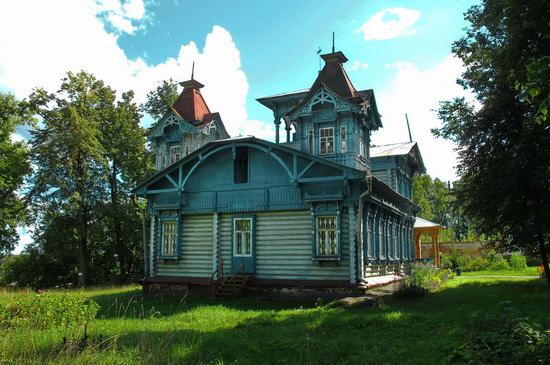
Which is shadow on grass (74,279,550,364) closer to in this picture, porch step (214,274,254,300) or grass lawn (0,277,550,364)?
grass lawn (0,277,550,364)

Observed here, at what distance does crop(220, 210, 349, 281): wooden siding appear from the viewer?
18666 millimetres

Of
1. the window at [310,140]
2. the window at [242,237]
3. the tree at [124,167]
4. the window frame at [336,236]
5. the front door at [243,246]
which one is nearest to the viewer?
the window frame at [336,236]

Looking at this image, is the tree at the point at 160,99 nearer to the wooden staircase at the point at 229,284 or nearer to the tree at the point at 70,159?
the tree at the point at 70,159

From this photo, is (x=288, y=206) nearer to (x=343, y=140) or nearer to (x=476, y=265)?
(x=343, y=140)

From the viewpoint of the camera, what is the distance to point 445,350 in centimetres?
805

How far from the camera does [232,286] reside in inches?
771

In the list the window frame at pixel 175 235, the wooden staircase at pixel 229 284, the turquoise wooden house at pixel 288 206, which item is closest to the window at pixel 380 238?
the turquoise wooden house at pixel 288 206

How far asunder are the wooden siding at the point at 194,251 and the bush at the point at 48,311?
31.2ft

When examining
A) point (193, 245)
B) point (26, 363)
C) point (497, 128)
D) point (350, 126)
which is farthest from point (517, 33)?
point (193, 245)

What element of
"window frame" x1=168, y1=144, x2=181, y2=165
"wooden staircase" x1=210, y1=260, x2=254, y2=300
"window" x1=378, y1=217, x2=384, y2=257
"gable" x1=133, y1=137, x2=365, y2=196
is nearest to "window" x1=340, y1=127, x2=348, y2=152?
"gable" x1=133, y1=137, x2=365, y2=196

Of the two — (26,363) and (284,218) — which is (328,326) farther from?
(284,218)

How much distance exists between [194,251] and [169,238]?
1.69m

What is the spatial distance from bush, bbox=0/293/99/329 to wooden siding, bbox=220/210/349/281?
30.0ft

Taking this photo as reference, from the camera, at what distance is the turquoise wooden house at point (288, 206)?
1872 cm
